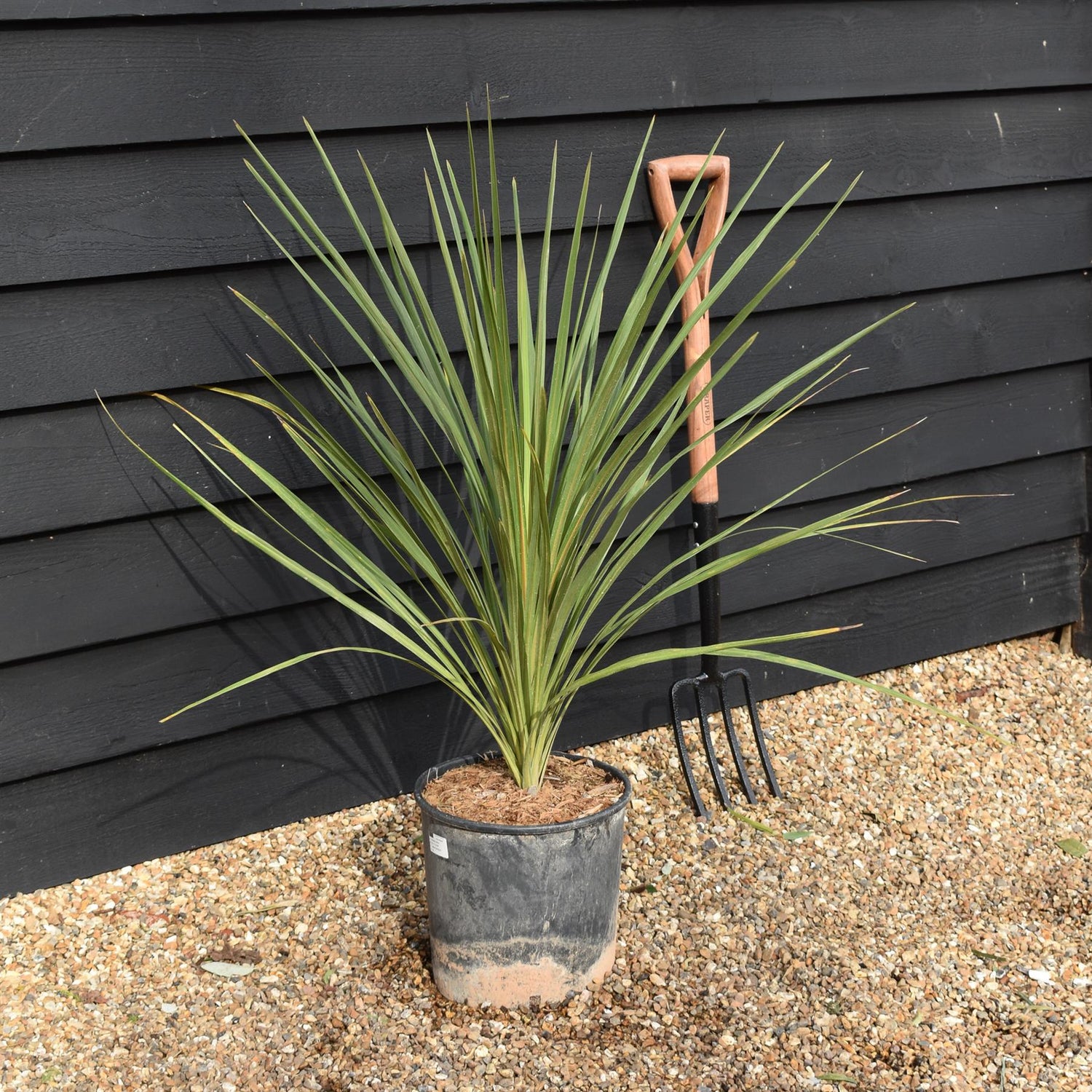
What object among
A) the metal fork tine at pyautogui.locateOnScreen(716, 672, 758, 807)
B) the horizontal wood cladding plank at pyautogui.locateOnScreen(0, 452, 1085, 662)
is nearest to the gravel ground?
the metal fork tine at pyautogui.locateOnScreen(716, 672, 758, 807)

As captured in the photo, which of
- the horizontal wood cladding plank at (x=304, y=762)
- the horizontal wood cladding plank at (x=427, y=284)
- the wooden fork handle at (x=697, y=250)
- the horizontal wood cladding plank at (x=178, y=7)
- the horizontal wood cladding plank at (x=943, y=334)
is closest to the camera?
the horizontal wood cladding plank at (x=178, y=7)

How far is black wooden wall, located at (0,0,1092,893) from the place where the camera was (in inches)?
77.1

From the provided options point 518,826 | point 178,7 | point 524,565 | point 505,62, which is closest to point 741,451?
point 505,62

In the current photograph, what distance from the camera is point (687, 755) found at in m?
2.37

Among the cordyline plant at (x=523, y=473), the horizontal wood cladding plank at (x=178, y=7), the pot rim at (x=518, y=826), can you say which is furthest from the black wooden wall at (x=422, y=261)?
the pot rim at (x=518, y=826)

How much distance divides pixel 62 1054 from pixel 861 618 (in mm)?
1903

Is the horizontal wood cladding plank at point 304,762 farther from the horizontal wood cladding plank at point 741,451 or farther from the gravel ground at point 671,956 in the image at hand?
the horizontal wood cladding plank at point 741,451

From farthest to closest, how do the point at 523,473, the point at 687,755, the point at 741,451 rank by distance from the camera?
the point at 741,451 → the point at 687,755 → the point at 523,473

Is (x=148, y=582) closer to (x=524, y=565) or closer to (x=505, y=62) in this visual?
(x=524, y=565)

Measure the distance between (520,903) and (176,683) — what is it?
2.62ft

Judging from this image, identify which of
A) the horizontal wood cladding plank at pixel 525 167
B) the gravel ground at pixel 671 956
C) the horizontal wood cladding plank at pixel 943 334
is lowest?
the gravel ground at pixel 671 956

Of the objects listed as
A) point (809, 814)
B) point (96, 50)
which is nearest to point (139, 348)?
point (96, 50)

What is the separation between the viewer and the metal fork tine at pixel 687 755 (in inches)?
90.8

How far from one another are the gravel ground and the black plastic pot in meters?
0.05
